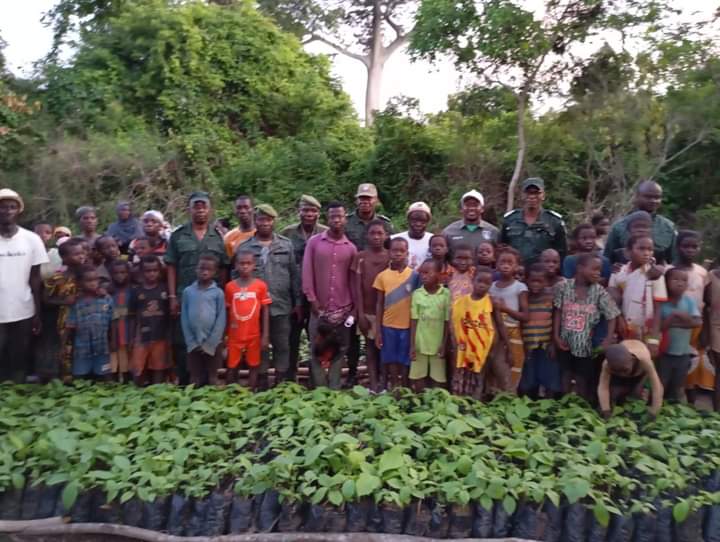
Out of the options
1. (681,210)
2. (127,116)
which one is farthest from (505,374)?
(127,116)

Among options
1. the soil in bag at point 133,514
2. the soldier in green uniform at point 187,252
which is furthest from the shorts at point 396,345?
the soil in bag at point 133,514

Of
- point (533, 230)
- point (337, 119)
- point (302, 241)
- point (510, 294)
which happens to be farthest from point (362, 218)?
point (337, 119)

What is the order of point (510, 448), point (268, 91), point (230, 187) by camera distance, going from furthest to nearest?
1. point (268, 91)
2. point (230, 187)
3. point (510, 448)

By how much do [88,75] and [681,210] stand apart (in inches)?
482

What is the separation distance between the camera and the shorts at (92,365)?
601 cm

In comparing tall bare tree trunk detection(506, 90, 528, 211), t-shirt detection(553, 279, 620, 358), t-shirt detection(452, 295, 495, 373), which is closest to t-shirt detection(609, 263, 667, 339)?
t-shirt detection(553, 279, 620, 358)

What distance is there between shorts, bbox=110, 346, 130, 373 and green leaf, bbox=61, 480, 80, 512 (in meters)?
2.01

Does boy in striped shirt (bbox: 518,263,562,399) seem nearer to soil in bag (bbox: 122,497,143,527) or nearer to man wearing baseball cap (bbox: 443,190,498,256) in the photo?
man wearing baseball cap (bbox: 443,190,498,256)

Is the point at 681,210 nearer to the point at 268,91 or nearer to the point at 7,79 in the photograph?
the point at 268,91

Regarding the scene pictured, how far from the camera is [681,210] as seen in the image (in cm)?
1233

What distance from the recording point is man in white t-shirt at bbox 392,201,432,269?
6102 mm

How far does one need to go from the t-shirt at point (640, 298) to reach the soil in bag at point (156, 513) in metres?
3.48

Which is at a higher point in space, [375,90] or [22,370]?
[375,90]

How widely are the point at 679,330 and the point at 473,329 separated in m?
1.54
